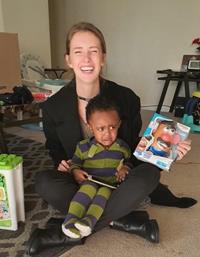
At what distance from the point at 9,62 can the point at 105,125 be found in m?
1.55

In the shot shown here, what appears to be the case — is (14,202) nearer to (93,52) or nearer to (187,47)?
(93,52)

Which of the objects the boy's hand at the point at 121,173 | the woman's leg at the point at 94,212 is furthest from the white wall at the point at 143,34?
the woman's leg at the point at 94,212

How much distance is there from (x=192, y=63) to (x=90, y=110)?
2200 millimetres

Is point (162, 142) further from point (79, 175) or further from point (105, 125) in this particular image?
point (79, 175)

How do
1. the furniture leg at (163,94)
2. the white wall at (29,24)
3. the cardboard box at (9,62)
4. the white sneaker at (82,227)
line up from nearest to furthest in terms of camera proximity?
the white sneaker at (82,227), the cardboard box at (9,62), the white wall at (29,24), the furniture leg at (163,94)

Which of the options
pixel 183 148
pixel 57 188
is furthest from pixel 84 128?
pixel 183 148

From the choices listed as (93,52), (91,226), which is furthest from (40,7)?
(91,226)

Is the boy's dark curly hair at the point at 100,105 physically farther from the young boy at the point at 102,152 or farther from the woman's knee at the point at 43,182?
the woman's knee at the point at 43,182

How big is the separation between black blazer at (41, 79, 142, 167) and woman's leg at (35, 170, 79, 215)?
16cm

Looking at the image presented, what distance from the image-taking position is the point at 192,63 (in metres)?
3.05

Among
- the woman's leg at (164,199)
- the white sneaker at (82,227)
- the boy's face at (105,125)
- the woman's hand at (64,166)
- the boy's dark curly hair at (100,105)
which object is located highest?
the boy's dark curly hair at (100,105)

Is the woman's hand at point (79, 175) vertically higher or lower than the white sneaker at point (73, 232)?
higher

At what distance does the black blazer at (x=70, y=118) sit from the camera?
1.21 metres

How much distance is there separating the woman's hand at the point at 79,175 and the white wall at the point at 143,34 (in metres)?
2.47
